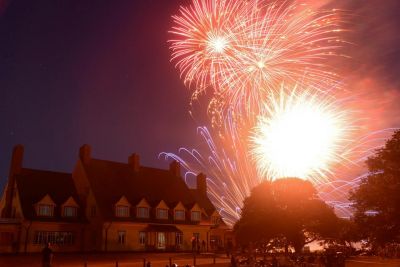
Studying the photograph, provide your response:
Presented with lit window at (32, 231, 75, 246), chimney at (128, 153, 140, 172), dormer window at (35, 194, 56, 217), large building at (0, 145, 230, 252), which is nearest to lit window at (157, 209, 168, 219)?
large building at (0, 145, 230, 252)

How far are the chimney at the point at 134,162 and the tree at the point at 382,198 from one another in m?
37.3

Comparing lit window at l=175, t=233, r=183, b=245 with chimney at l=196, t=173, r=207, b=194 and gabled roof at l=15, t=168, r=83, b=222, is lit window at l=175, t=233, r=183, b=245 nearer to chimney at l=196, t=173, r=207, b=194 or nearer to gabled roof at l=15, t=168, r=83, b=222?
gabled roof at l=15, t=168, r=83, b=222

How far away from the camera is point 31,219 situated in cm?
4334

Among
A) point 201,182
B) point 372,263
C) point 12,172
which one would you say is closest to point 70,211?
point 12,172

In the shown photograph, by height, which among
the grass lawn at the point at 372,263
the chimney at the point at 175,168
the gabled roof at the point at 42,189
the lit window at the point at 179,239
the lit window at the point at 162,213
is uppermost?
the chimney at the point at 175,168

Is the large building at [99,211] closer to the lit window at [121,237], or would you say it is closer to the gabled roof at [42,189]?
the gabled roof at [42,189]

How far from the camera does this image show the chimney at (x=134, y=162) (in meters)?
58.1

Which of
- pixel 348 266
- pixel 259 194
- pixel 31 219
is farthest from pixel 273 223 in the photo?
pixel 31 219

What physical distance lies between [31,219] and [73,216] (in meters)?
5.52

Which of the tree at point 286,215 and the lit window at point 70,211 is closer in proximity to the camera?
the tree at point 286,215

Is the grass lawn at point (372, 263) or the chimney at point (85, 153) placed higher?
the chimney at point (85, 153)

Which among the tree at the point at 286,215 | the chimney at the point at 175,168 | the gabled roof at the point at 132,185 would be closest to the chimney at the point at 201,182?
the chimney at the point at 175,168

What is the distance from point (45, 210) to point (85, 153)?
975 cm

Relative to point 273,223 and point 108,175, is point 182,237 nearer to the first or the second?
point 108,175
